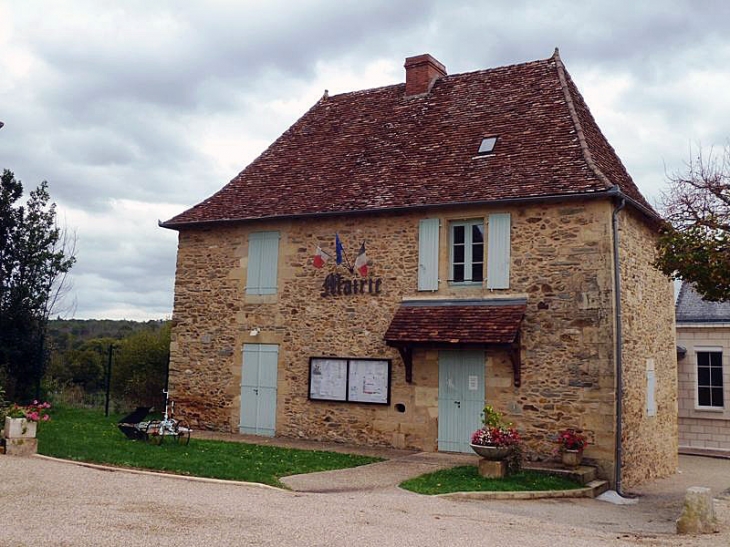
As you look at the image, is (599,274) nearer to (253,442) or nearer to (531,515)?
(531,515)

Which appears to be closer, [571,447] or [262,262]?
[571,447]

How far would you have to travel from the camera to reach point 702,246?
10031 millimetres

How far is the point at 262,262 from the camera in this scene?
15.4 meters

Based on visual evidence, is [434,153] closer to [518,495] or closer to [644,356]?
[644,356]

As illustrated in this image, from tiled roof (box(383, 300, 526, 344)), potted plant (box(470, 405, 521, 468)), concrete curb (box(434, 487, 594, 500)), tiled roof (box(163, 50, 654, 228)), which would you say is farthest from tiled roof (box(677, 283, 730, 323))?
concrete curb (box(434, 487, 594, 500))

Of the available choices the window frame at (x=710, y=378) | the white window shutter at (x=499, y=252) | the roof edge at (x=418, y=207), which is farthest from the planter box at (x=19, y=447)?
the window frame at (x=710, y=378)

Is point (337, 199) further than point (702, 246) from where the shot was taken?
Yes

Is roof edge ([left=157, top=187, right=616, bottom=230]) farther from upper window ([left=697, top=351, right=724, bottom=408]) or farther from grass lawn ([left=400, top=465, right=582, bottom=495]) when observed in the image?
upper window ([left=697, top=351, right=724, bottom=408])

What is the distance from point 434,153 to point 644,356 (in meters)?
5.50

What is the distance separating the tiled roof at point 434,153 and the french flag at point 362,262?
0.83 metres

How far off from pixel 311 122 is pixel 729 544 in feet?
42.8

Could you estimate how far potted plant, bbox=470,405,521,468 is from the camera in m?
10.9

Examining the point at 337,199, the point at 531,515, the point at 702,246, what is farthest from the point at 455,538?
the point at 337,199

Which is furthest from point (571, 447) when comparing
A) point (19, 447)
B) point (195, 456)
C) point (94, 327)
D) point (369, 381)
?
point (94, 327)
